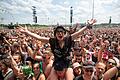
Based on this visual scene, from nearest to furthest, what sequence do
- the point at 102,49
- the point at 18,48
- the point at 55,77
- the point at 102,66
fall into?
the point at 55,77
the point at 102,66
the point at 102,49
the point at 18,48

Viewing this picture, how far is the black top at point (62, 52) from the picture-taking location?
565cm

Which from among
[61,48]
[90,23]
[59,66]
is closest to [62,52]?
[61,48]

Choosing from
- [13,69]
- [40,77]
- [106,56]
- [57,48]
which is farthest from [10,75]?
[106,56]

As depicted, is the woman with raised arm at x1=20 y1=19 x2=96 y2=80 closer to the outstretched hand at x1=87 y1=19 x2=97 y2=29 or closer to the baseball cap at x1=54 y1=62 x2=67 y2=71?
the baseball cap at x1=54 y1=62 x2=67 y2=71

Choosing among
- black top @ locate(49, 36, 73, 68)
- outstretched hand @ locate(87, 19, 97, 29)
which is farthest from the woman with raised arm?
outstretched hand @ locate(87, 19, 97, 29)

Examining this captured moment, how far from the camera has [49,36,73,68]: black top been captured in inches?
223

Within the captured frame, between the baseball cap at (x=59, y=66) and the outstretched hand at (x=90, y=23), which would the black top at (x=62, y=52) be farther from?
the outstretched hand at (x=90, y=23)

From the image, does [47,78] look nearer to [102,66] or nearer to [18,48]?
[102,66]

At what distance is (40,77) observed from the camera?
597 cm

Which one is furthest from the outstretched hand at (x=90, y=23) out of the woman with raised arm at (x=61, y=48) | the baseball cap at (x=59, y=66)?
the baseball cap at (x=59, y=66)

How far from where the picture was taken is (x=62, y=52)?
568 centimetres

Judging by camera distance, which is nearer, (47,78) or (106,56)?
(47,78)

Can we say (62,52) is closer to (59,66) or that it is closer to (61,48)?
(61,48)

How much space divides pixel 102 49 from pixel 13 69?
315 centimetres
